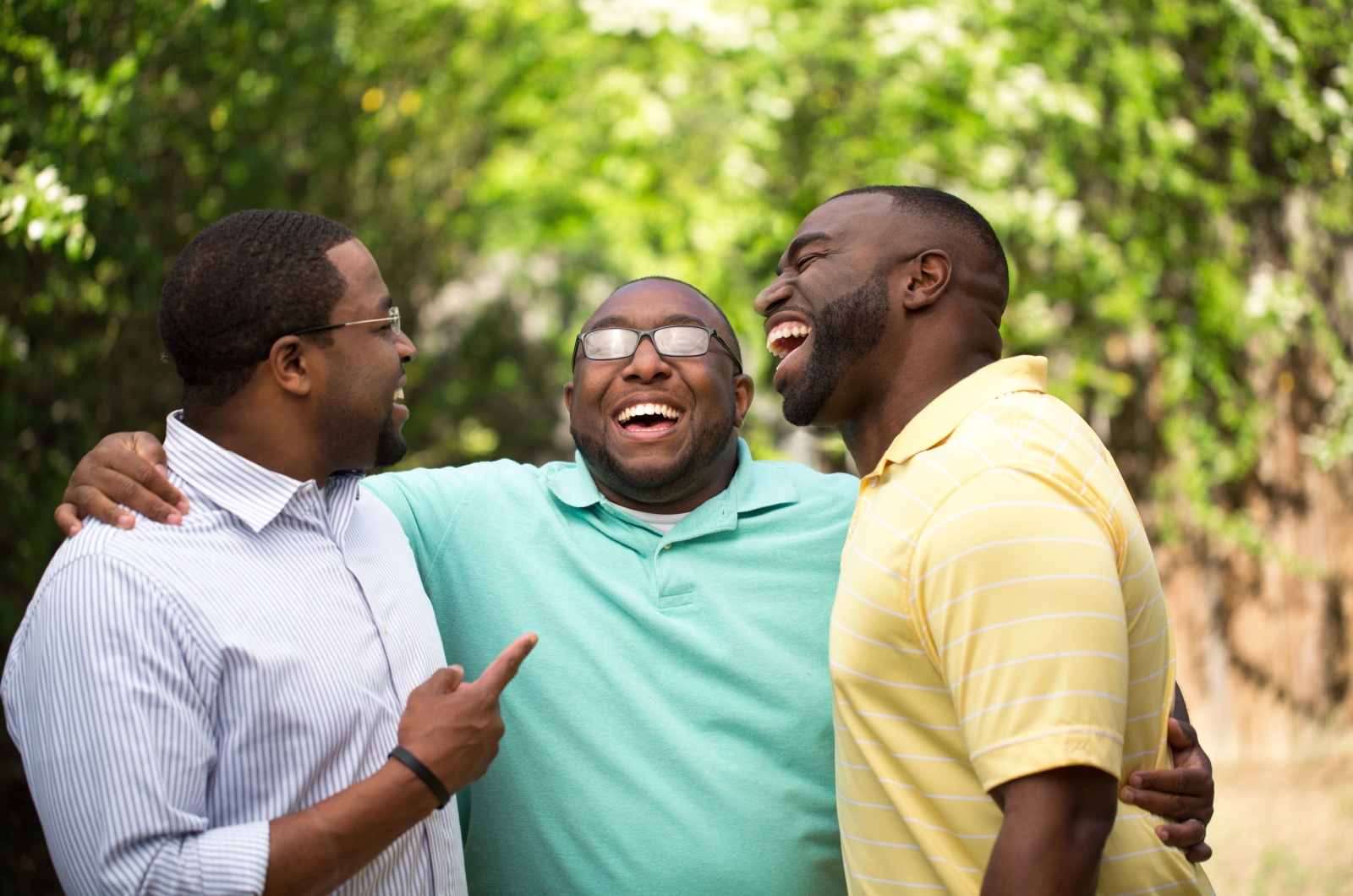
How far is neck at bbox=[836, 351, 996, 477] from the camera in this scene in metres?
2.30

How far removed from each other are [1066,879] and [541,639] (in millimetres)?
1309

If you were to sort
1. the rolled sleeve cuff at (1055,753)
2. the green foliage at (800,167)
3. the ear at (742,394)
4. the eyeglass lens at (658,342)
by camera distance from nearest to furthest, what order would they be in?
the rolled sleeve cuff at (1055,753) → the eyeglass lens at (658,342) → the ear at (742,394) → the green foliage at (800,167)

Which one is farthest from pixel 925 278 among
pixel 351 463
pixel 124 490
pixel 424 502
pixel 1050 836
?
pixel 124 490

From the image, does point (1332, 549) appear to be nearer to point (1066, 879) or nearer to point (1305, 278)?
point (1305, 278)

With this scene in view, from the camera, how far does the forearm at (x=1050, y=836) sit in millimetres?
1684

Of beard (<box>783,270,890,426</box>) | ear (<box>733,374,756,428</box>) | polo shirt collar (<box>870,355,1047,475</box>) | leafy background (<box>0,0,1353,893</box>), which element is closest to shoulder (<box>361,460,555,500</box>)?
ear (<box>733,374,756,428</box>)

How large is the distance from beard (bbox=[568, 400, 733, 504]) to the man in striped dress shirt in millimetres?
645

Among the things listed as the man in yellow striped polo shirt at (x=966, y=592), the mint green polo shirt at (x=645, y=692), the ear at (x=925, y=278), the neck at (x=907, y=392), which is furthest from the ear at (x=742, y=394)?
the ear at (x=925, y=278)

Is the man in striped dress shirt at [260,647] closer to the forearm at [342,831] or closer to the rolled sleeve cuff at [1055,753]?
the forearm at [342,831]

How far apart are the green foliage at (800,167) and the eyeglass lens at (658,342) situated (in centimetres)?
208

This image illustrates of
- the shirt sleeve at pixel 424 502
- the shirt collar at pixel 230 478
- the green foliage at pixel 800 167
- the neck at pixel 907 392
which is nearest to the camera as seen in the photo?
the shirt collar at pixel 230 478

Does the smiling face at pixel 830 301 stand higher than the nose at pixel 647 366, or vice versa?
the smiling face at pixel 830 301

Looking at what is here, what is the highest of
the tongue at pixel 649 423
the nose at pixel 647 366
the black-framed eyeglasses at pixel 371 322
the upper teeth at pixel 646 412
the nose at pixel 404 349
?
the black-framed eyeglasses at pixel 371 322

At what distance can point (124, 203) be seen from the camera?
4500 millimetres
